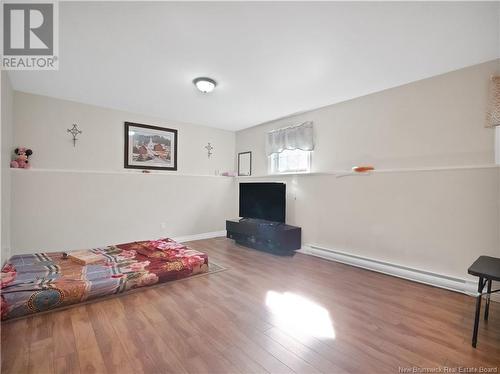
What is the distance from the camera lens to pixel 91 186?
3.81 metres

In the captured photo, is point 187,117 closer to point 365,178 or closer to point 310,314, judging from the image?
point 365,178

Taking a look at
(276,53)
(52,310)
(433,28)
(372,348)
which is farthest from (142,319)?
(433,28)

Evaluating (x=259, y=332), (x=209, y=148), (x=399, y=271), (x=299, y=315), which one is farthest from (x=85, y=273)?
Answer: (x=399, y=271)

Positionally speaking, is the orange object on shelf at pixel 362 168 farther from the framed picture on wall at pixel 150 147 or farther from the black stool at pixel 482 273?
the framed picture on wall at pixel 150 147

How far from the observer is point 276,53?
2332 millimetres

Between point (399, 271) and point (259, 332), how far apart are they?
2.08m

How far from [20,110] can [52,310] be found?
2894mm

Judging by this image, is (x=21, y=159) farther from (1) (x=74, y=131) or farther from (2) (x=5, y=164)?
(1) (x=74, y=131)

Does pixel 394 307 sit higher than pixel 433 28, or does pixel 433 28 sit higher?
pixel 433 28

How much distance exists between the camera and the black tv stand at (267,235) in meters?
3.85

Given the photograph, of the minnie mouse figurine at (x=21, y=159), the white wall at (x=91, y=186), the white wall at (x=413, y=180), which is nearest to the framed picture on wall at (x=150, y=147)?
the white wall at (x=91, y=186)

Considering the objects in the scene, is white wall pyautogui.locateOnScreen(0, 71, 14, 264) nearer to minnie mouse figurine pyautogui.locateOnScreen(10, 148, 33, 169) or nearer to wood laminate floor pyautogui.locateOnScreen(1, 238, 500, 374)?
minnie mouse figurine pyautogui.locateOnScreen(10, 148, 33, 169)

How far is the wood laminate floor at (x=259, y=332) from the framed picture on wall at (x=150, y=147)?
251 centimetres

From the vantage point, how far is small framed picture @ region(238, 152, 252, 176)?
5270mm
